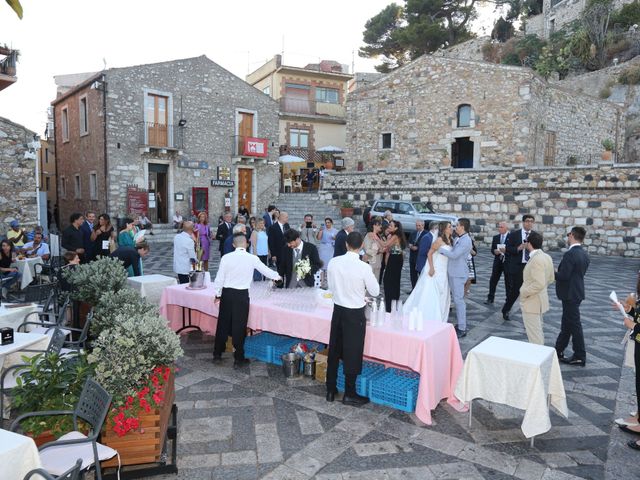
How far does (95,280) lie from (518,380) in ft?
16.9

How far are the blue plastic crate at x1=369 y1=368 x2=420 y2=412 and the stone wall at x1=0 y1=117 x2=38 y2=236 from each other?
12.6 m

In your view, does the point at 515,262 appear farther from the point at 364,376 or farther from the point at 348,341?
the point at 348,341

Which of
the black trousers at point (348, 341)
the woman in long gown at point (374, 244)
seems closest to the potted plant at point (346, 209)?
the woman in long gown at point (374, 244)

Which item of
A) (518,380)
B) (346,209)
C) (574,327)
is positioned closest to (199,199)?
(346,209)

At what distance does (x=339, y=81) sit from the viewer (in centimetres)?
3353

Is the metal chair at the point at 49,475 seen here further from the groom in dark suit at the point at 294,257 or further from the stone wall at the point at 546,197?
the stone wall at the point at 546,197

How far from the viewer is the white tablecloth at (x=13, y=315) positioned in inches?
214

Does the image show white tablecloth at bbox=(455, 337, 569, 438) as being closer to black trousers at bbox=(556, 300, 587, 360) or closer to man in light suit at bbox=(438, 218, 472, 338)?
black trousers at bbox=(556, 300, 587, 360)

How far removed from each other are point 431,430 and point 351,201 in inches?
716

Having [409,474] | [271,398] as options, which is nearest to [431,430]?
[409,474]

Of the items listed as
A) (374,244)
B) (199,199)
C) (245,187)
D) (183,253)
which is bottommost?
(183,253)

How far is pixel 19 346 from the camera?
442 cm

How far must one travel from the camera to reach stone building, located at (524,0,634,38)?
Answer: 115 ft

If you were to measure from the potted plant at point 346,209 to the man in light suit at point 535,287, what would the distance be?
15334 mm
